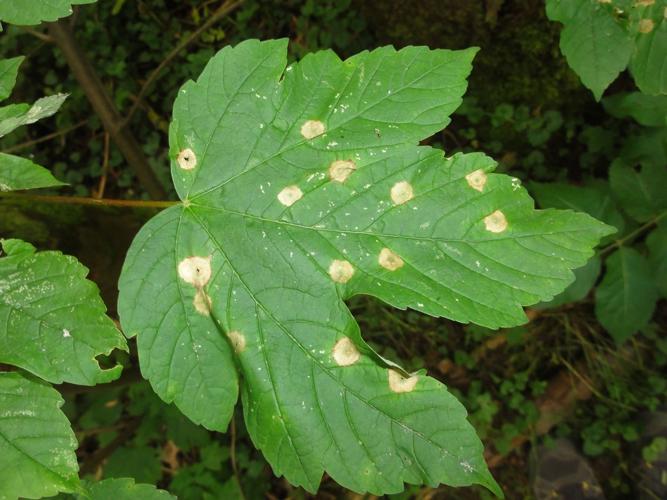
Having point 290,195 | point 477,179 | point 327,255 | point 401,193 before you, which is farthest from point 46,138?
point 477,179

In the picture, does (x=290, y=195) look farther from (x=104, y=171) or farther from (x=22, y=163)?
(x=104, y=171)

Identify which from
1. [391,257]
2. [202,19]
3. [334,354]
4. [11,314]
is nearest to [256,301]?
[334,354]

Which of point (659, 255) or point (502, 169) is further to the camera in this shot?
point (502, 169)

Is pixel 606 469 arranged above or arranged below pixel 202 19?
below

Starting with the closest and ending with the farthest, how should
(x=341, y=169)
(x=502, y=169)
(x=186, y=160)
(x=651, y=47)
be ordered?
(x=341, y=169), (x=186, y=160), (x=651, y=47), (x=502, y=169)

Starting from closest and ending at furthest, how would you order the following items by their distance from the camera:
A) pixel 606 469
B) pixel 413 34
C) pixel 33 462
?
pixel 33 462 < pixel 413 34 < pixel 606 469

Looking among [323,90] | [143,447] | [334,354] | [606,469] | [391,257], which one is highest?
[323,90]

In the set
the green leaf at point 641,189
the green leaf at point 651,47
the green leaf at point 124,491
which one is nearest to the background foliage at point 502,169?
the green leaf at point 641,189

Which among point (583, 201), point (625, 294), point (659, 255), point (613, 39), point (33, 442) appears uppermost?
point (613, 39)

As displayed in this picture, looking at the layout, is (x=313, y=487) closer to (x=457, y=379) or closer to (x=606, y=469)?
(x=457, y=379)
